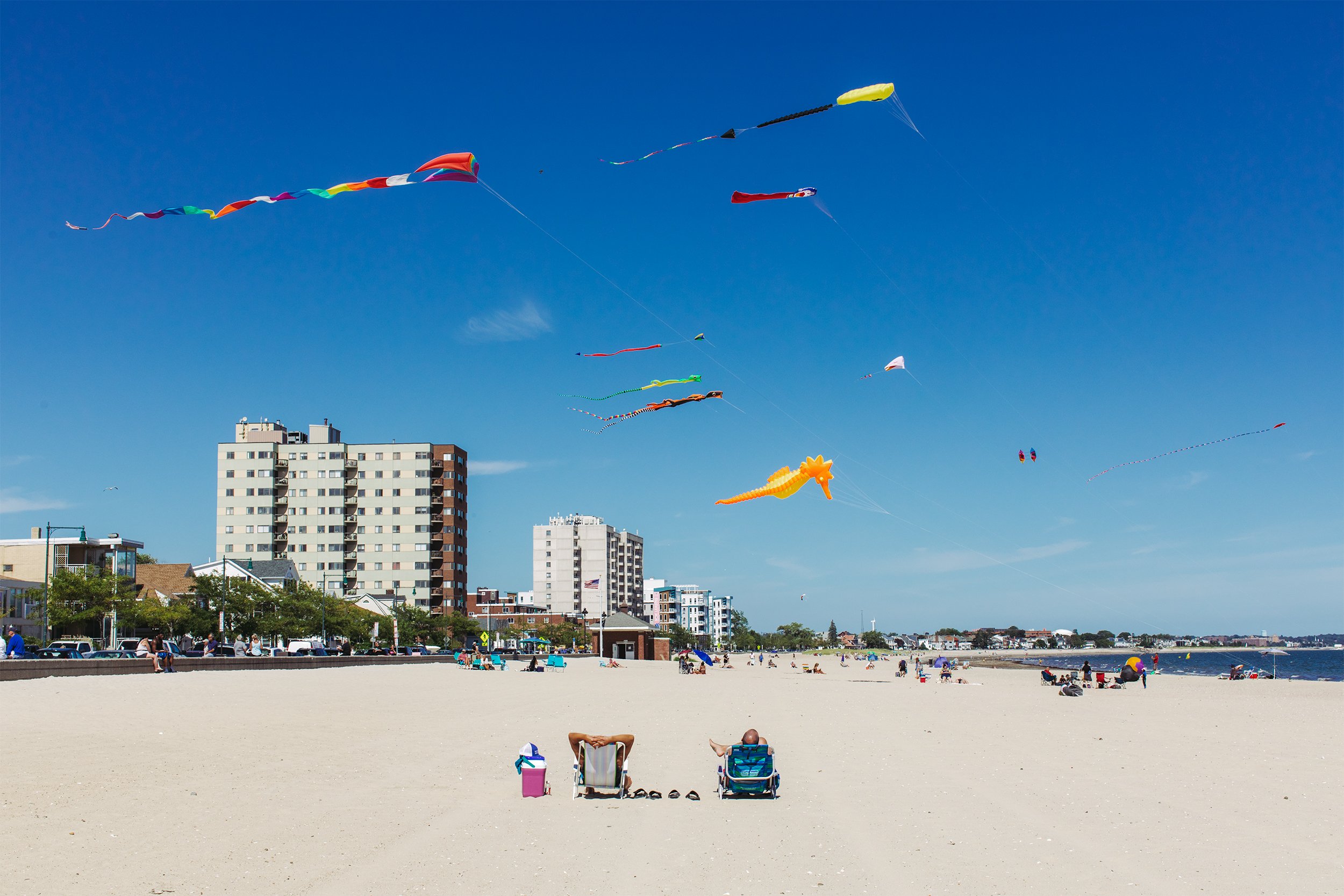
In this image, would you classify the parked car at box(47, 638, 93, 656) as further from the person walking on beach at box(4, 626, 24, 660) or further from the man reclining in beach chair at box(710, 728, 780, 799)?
the man reclining in beach chair at box(710, 728, 780, 799)

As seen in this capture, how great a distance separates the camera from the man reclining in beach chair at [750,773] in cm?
1183

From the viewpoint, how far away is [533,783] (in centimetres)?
1178

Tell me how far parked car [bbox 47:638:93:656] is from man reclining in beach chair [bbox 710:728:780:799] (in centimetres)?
3733

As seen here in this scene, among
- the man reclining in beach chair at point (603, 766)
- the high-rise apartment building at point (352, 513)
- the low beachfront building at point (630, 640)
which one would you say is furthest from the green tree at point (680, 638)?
the man reclining in beach chair at point (603, 766)

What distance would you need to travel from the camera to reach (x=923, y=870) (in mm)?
8672

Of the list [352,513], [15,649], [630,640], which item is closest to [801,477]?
[15,649]

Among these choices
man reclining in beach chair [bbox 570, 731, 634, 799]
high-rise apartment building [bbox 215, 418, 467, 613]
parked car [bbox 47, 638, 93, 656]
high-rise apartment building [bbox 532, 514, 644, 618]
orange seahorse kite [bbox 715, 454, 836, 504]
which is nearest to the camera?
man reclining in beach chair [bbox 570, 731, 634, 799]

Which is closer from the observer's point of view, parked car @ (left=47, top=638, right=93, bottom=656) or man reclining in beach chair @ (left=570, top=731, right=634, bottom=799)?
man reclining in beach chair @ (left=570, top=731, right=634, bottom=799)

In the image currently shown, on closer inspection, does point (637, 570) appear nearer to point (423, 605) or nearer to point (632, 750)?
point (423, 605)

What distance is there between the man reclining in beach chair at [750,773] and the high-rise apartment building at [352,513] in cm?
9533

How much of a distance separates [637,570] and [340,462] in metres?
91.0

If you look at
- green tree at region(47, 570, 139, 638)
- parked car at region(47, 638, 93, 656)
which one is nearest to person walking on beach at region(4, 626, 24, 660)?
parked car at region(47, 638, 93, 656)

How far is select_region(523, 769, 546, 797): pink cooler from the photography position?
38.4 feet

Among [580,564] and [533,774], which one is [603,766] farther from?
[580,564]
